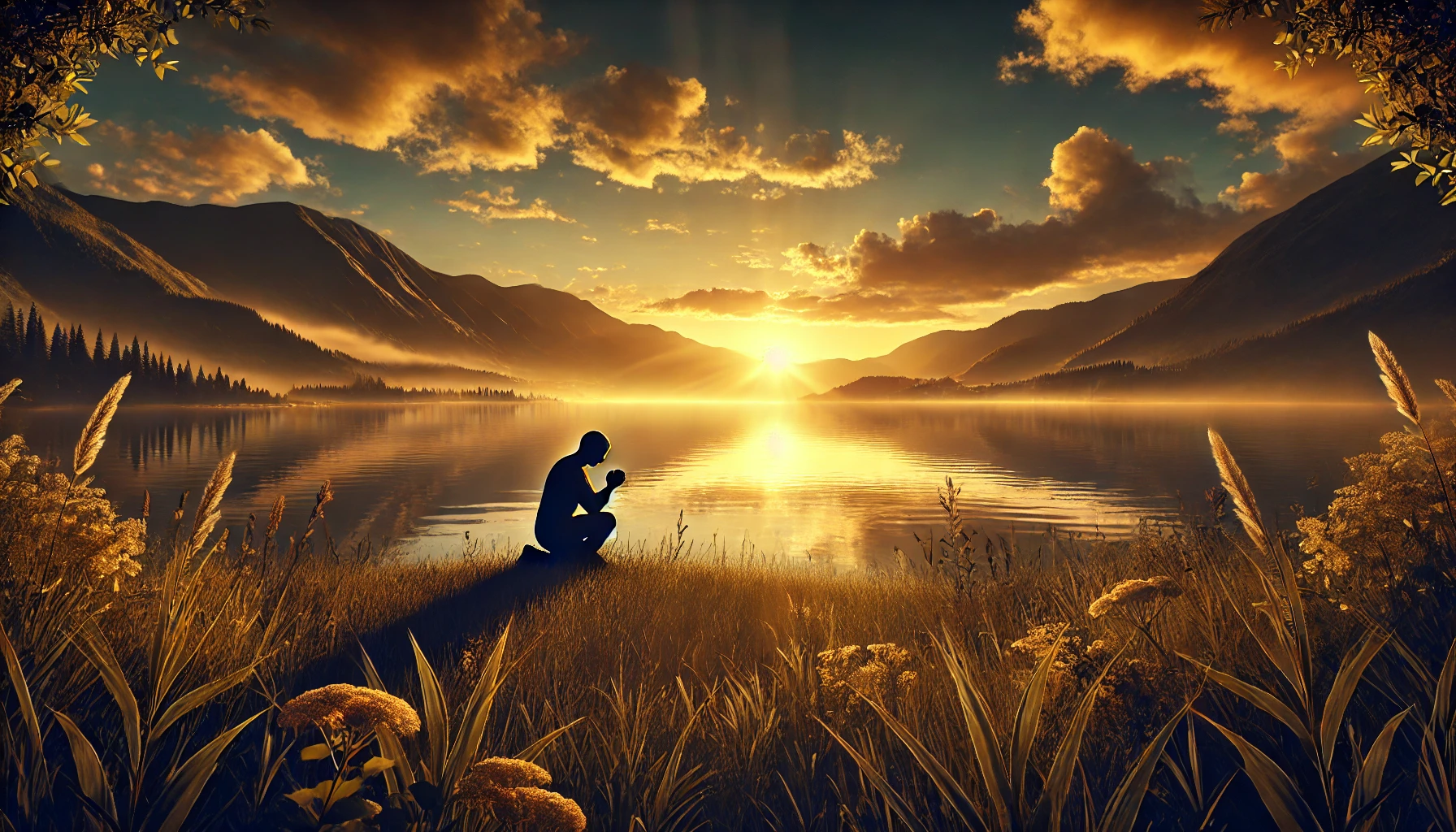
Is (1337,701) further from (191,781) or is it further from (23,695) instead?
(23,695)

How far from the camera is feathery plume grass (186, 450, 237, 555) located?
3.04m

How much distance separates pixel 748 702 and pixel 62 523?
16.1 ft

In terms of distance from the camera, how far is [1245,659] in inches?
169

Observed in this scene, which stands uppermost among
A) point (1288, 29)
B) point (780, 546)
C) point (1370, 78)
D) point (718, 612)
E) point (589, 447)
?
point (1288, 29)

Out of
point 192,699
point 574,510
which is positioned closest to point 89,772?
point 192,699

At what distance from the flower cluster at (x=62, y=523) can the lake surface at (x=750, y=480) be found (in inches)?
35.5

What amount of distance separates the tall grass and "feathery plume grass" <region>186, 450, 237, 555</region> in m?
0.03

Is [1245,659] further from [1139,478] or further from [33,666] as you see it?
[1139,478]

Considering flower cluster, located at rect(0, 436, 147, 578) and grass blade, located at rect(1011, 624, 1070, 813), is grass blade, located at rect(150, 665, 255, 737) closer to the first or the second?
grass blade, located at rect(1011, 624, 1070, 813)

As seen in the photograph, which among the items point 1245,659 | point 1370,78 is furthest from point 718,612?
point 1370,78

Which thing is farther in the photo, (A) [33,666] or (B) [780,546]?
(B) [780,546]

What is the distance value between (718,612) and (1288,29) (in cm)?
688

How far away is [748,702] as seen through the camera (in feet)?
13.3

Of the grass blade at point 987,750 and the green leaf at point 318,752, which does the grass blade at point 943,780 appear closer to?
the grass blade at point 987,750
